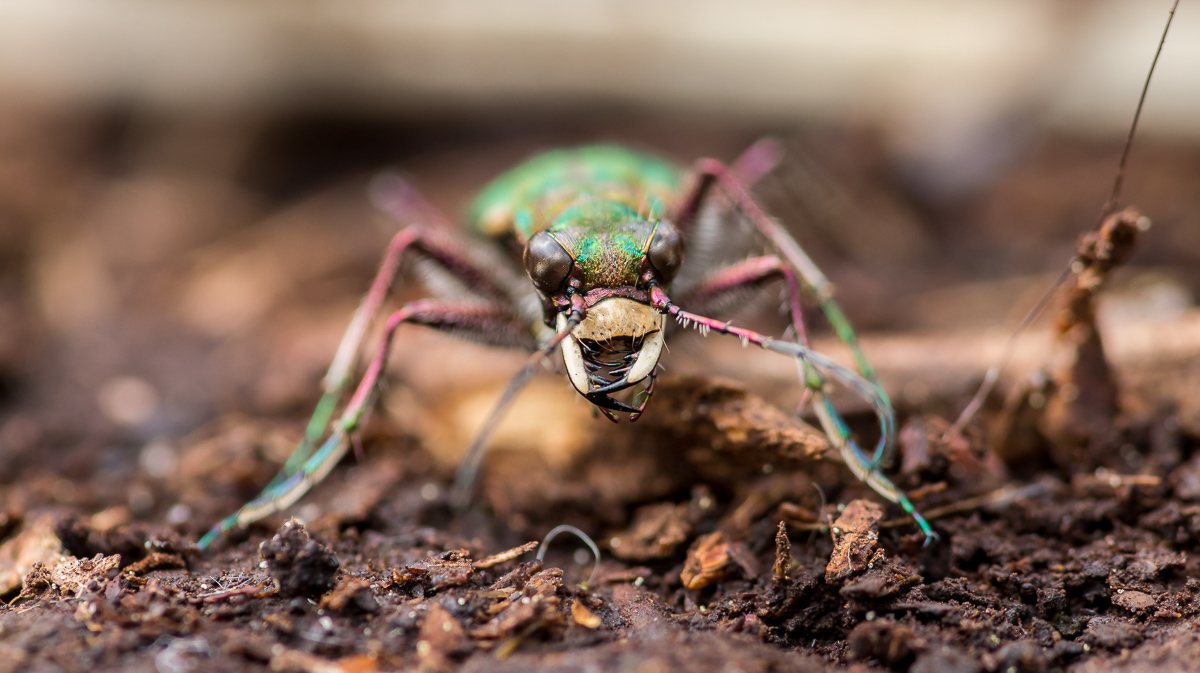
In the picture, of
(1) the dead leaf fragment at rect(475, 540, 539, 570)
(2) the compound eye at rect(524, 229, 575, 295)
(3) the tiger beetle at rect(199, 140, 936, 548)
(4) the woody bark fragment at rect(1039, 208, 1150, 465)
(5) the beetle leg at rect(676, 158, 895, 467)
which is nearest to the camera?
(1) the dead leaf fragment at rect(475, 540, 539, 570)

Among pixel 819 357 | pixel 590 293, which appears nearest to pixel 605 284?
pixel 590 293

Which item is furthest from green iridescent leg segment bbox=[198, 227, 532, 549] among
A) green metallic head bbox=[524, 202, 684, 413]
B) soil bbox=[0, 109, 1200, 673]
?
green metallic head bbox=[524, 202, 684, 413]

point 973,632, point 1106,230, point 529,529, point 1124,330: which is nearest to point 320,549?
point 529,529

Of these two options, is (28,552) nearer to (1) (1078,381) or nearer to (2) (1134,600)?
(2) (1134,600)

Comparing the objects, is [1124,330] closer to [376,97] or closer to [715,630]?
[715,630]

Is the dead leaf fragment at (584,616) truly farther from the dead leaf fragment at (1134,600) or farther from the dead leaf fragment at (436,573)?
the dead leaf fragment at (1134,600)

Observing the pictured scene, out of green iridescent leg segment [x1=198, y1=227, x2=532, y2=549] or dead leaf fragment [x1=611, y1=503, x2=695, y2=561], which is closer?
dead leaf fragment [x1=611, y1=503, x2=695, y2=561]

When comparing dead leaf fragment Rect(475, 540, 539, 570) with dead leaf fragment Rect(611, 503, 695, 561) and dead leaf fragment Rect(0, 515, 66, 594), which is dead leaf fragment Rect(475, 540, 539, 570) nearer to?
dead leaf fragment Rect(611, 503, 695, 561)
